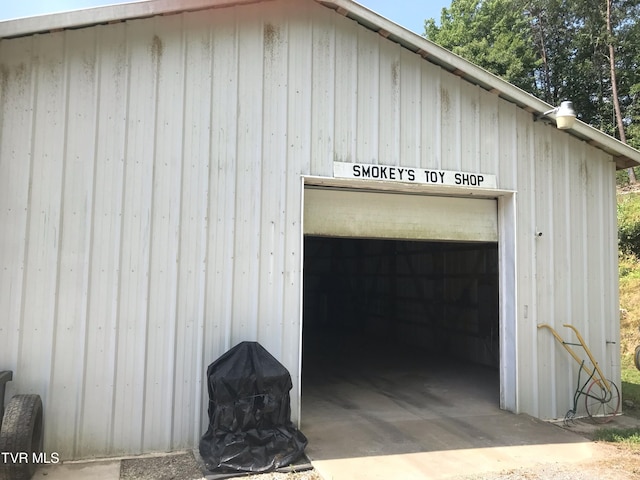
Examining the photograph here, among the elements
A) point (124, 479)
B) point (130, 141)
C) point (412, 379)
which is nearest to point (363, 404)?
point (412, 379)

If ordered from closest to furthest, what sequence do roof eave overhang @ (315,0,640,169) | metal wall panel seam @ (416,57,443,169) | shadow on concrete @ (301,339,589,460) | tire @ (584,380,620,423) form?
shadow on concrete @ (301,339,589,460) < roof eave overhang @ (315,0,640,169) < metal wall panel seam @ (416,57,443,169) < tire @ (584,380,620,423)

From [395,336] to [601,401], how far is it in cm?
738

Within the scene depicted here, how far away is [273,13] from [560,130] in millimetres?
4321

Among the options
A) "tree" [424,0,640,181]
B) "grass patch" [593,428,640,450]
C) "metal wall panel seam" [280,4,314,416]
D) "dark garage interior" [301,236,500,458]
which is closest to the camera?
"metal wall panel seam" [280,4,314,416]

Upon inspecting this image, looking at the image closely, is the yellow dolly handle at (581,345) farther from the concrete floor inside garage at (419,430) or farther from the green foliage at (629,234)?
the green foliage at (629,234)

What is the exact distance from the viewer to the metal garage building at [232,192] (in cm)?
504

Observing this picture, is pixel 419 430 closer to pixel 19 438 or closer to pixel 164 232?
pixel 164 232

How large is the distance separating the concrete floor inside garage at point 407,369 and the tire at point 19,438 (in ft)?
8.35

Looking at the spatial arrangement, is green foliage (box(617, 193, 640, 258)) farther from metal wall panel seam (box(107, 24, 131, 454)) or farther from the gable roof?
metal wall panel seam (box(107, 24, 131, 454))

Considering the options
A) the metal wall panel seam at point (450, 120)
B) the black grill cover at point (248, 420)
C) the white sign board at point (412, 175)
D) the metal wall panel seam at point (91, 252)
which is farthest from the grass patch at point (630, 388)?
the metal wall panel seam at point (91, 252)

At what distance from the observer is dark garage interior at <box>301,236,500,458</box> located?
6.83 m

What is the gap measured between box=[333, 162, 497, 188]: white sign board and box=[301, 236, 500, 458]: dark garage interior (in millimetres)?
1789

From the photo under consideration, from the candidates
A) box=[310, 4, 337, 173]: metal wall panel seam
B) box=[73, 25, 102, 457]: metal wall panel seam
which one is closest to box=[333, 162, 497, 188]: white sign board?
box=[310, 4, 337, 173]: metal wall panel seam

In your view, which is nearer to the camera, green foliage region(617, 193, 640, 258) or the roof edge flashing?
the roof edge flashing
